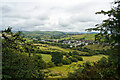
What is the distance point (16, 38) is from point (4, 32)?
86cm

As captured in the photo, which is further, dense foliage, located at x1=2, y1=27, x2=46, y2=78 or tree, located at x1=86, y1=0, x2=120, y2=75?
dense foliage, located at x1=2, y1=27, x2=46, y2=78

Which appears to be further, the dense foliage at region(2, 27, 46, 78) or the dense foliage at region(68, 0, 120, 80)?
the dense foliage at region(2, 27, 46, 78)

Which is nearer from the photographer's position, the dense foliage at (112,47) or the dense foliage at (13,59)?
the dense foliage at (112,47)

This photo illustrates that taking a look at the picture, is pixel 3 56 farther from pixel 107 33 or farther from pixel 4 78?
pixel 107 33

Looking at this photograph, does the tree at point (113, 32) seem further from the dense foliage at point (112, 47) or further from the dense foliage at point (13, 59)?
the dense foliage at point (13, 59)

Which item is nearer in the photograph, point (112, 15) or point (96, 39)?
point (112, 15)

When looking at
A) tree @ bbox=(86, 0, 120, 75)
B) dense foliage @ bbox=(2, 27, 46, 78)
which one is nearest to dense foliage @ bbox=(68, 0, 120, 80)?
tree @ bbox=(86, 0, 120, 75)

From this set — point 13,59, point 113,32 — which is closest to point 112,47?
point 113,32

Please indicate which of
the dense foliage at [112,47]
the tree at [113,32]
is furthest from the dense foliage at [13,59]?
the tree at [113,32]

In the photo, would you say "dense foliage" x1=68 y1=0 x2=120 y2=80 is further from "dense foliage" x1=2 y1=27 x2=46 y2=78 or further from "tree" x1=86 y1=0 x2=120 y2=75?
"dense foliage" x1=2 y1=27 x2=46 y2=78

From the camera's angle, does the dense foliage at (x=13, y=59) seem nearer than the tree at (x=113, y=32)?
No

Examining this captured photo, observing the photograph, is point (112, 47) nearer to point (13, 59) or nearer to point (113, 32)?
point (113, 32)

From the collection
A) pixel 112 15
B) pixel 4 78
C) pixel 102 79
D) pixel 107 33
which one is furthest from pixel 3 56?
pixel 112 15

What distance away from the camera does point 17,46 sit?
23.2 ft
